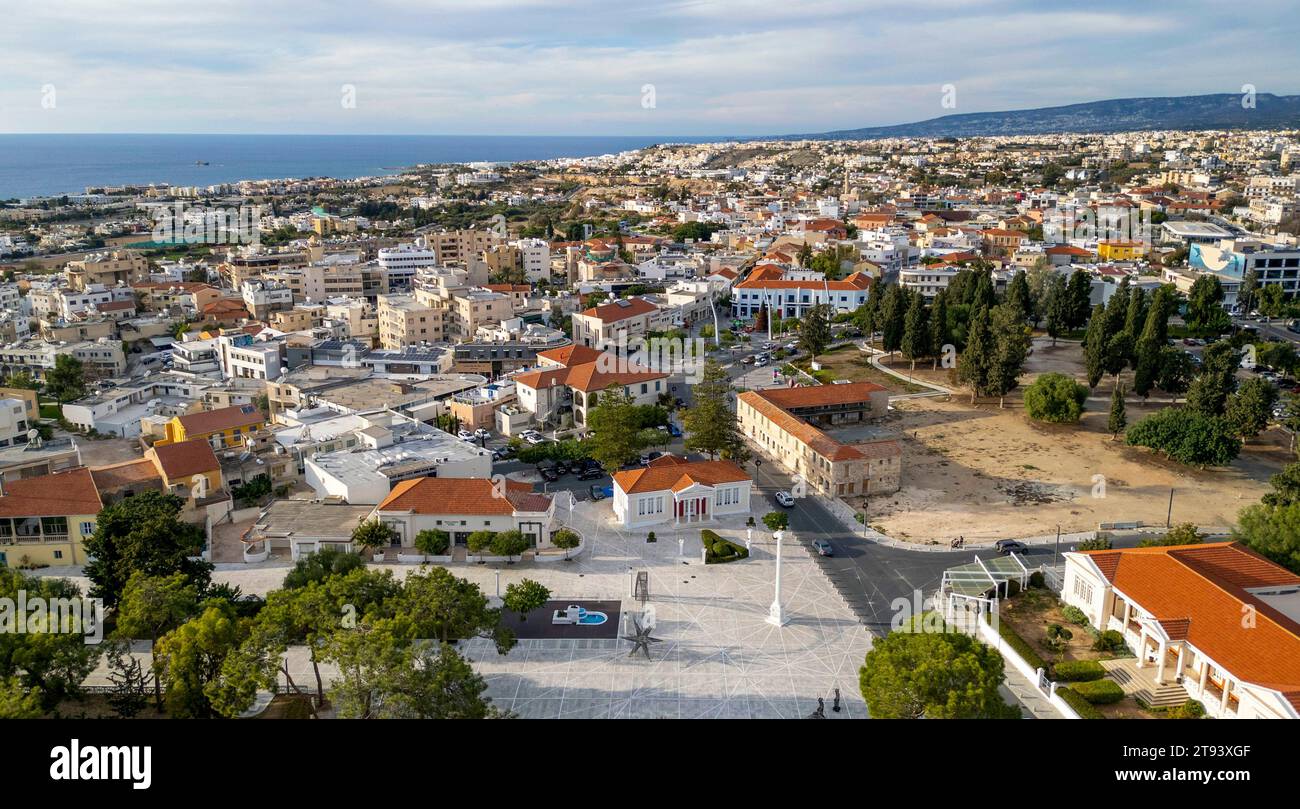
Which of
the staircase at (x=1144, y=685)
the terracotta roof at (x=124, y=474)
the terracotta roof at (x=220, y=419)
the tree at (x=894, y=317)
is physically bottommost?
the staircase at (x=1144, y=685)

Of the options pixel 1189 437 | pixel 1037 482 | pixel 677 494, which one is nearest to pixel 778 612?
pixel 677 494

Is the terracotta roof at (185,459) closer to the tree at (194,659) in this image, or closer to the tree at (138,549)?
the tree at (138,549)

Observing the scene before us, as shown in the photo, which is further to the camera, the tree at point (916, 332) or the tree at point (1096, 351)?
the tree at point (916, 332)

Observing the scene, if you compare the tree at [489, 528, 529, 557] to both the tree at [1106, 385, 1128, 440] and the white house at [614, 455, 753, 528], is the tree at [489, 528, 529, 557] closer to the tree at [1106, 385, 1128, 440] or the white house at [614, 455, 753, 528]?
the white house at [614, 455, 753, 528]

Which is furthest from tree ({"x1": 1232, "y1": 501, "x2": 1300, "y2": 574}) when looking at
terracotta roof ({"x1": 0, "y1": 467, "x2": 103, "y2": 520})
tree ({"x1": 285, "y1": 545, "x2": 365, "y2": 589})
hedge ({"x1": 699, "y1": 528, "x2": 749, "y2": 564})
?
terracotta roof ({"x1": 0, "y1": 467, "x2": 103, "y2": 520})

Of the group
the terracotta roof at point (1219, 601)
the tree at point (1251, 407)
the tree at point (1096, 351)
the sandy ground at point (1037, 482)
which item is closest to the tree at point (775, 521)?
the sandy ground at point (1037, 482)

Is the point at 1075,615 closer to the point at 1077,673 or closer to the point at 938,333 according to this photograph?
the point at 1077,673

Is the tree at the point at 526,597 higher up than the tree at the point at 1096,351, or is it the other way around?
the tree at the point at 1096,351
